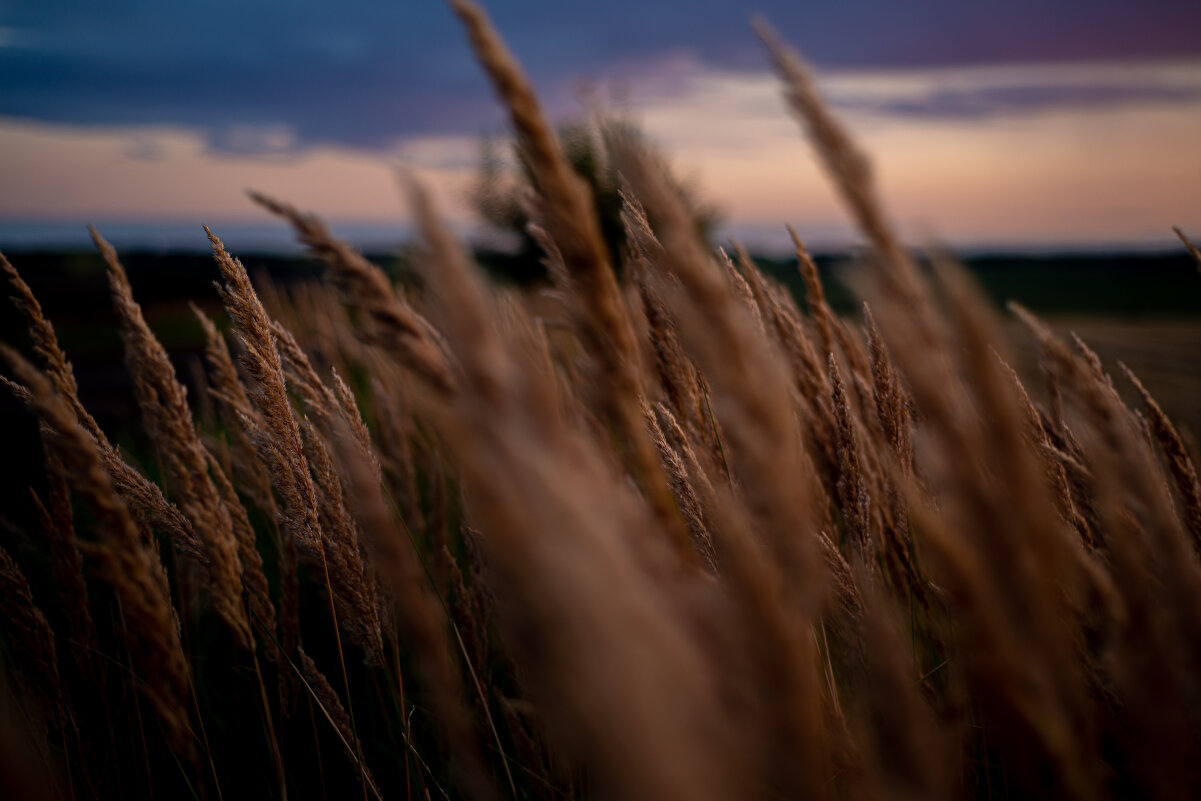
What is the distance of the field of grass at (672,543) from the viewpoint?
57 centimetres

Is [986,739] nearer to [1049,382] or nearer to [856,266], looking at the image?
[1049,382]

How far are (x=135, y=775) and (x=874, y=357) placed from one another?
8.46 feet

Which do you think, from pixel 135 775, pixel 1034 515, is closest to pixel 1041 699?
pixel 1034 515

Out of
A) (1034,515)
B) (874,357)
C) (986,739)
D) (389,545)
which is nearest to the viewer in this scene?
(1034,515)

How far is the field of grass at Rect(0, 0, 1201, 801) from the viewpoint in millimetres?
570

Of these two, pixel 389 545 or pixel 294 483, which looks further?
pixel 294 483

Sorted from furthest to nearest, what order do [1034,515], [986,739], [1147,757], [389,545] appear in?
[986,739]
[389,545]
[1147,757]
[1034,515]

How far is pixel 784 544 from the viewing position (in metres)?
0.67

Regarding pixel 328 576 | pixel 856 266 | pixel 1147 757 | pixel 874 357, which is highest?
pixel 874 357

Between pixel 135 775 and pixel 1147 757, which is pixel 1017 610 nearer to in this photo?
pixel 1147 757

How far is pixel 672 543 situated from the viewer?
3.09 feet

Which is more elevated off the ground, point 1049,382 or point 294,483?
point 1049,382

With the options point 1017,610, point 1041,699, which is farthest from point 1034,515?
point 1041,699

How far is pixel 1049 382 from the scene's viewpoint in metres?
2.06
